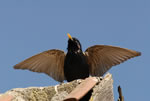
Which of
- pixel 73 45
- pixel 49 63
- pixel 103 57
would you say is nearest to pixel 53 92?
pixel 73 45

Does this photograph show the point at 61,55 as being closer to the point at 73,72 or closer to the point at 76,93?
the point at 73,72

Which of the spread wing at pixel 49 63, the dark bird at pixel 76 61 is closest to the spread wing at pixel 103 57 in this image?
the dark bird at pixel 76 61

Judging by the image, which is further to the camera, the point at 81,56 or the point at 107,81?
the point at 81,56

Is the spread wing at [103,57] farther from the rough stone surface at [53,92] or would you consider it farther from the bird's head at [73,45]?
the rough stone surface at [53,92]

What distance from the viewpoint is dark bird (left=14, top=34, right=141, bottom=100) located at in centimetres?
860

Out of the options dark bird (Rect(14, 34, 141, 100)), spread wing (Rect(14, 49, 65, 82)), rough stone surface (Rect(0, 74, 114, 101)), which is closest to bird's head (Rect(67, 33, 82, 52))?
dark bird (Rect(14, 34, 141, 100))

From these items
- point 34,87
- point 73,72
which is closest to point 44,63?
point 73,72

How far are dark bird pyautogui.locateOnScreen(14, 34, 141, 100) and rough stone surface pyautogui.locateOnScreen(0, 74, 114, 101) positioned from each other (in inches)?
88.2

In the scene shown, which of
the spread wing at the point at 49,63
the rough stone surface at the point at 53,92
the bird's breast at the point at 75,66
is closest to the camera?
the rough stone surface at the point at 53,92

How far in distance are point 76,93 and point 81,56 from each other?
3.26 m

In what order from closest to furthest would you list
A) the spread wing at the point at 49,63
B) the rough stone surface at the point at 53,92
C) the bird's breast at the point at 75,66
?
the rough stone surface at the point at 53,92 < the bird's breast at the point at 75,66 < the spread wing at the point at 49,63

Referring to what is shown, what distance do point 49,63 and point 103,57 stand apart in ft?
3.99

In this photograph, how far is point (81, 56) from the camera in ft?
28.4

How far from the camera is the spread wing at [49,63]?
898 cm
